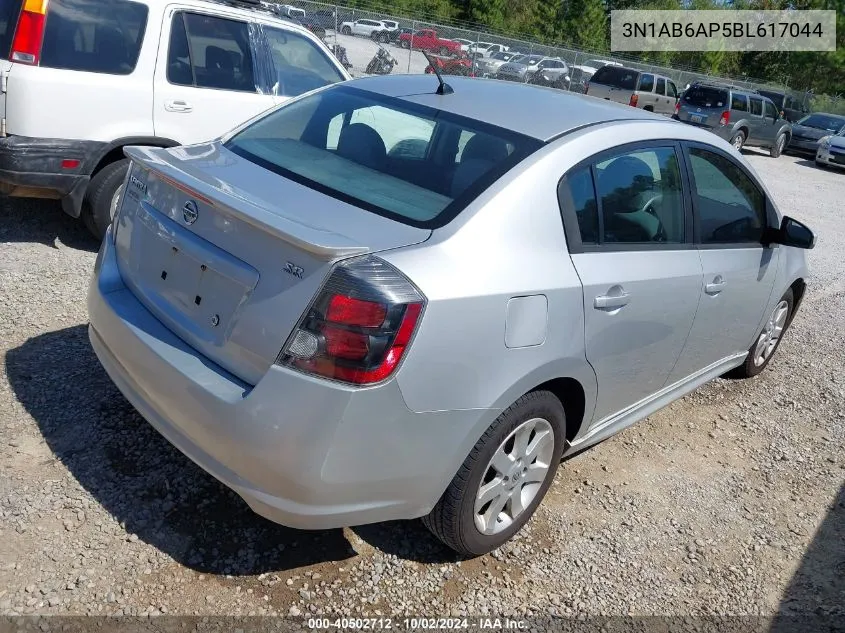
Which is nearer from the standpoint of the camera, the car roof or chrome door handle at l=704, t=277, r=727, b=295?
the car roof

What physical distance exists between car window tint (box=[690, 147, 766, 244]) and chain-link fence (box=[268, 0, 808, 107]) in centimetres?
1321

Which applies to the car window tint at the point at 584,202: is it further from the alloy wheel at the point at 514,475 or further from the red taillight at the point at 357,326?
the red taillight at the point at 357,326

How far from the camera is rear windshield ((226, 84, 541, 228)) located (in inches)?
105

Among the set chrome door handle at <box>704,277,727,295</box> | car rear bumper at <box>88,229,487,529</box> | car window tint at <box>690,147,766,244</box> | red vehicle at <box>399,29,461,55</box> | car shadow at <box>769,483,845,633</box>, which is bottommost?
car shadow at <box>769,483,845,633</box>

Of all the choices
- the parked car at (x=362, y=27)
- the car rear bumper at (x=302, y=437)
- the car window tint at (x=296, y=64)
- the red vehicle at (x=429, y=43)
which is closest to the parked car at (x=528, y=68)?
the red vehicle at (x=429, y=43)

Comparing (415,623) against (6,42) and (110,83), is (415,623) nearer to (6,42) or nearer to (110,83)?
(110,83)

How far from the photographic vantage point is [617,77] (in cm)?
2227

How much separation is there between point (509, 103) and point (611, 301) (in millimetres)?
1021

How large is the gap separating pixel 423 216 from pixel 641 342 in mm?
1219

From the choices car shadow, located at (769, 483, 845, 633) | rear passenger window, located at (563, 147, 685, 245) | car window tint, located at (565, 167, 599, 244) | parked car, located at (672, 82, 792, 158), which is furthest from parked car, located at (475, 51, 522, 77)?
car shadow, located at (769, 483, 845, 633)

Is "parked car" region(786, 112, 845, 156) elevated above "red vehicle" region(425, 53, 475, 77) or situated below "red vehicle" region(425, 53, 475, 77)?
below

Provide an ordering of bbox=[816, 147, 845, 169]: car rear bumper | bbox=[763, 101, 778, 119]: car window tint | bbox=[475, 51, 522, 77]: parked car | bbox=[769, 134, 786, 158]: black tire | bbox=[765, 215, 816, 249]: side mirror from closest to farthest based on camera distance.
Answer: bbox=[765, 215, 816, 249]: side mirror, bbox=[816, 147, 845, 169]: car rear bumper, bbox=[763, 101, 778, 119]: car window tint, bbox=[769, 134, 786, 158]: black tire, bbox=[475, 51, 522, 77]: parked car

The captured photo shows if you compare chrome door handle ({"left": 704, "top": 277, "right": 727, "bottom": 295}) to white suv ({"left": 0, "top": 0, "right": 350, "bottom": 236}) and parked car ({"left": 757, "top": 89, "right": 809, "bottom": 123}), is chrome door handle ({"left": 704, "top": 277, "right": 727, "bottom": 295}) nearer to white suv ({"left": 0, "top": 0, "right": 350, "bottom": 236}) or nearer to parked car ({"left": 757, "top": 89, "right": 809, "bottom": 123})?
white suv ({"left": 0, "top": 0, "right": 350, "bottom": 236})

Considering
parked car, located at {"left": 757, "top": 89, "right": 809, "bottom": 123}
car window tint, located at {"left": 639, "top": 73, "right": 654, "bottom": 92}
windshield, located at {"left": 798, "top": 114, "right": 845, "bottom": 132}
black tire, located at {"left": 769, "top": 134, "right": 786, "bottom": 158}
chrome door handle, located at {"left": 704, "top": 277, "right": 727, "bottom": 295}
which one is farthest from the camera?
parked car, located at {"left": 757, "top": 89, "right": 809, "bottom": 123}
